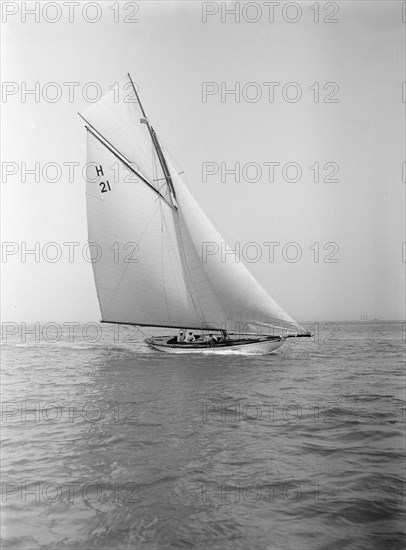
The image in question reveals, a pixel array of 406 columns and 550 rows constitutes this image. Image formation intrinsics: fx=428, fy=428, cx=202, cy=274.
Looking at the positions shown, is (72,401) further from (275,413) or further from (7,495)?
(7,495)

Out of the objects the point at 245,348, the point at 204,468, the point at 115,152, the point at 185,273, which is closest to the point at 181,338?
the point at 245,348

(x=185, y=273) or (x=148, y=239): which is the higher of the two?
(x=148, y=239)

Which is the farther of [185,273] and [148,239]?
[148,239]

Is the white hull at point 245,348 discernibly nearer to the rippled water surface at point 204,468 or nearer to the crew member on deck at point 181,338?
the crew member on deck at point 181,338

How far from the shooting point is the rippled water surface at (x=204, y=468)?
4879 millimetres

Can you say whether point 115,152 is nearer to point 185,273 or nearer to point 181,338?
point 185,273

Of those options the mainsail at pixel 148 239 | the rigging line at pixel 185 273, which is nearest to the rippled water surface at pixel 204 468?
the mainsail at pixel 148 239

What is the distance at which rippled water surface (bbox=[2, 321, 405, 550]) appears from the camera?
4.88 m

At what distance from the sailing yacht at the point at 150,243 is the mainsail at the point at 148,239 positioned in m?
0.06

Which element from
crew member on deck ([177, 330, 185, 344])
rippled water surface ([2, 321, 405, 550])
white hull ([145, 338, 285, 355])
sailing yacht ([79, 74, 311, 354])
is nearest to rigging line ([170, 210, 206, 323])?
sailing yacht ([79, 74, 311, 354])

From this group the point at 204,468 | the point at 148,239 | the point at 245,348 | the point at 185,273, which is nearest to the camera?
the point at 204,468

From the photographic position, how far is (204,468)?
268 inches

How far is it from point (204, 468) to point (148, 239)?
18844 millimetres

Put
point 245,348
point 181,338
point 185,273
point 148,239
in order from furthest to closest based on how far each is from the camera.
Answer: point 181,338 < point 245,348 < point 148,239 < point 185,273
